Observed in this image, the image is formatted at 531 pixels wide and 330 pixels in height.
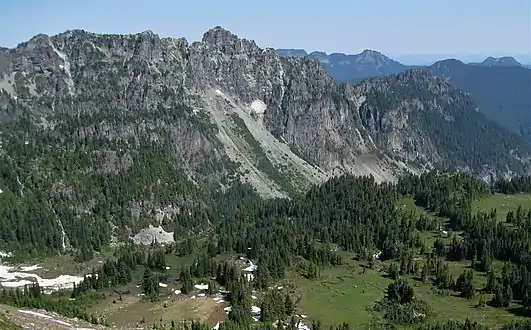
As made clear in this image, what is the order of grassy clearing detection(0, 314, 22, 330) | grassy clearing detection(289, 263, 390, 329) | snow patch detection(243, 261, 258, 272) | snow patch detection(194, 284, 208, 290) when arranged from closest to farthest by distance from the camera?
grassy clearing detection(0, 314, 22, 330), grassy clearing detection(289, 263, 390, 329), snow patch detection(194, 284, 208, 290), snow patch detection(243, 261, 258, 272)

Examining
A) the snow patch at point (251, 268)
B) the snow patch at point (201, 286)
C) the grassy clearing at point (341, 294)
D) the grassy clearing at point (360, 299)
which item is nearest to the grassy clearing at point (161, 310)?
the snow patch at point (201, 286)

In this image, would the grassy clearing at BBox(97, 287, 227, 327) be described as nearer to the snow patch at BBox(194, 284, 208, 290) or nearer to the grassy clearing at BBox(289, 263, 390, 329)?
the snow patch at BBox(194, 284, 208, 290)

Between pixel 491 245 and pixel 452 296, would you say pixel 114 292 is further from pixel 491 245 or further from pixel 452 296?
pixel 491 245

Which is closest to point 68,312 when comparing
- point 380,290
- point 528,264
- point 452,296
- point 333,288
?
point 333,288

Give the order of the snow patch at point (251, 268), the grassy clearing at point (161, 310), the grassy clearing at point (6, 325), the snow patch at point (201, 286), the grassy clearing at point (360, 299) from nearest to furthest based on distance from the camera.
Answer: the grassy clearing at point (6, 325), the grassy clearing at point (161, 310), the grassy clearing at point (360, 299), the snow patch at point (201, 286), the snow patch at point (251, 268)

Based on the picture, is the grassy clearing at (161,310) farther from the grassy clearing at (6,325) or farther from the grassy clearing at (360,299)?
the grassy clearing at (6,325)

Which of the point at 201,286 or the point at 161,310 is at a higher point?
the point at 201,286

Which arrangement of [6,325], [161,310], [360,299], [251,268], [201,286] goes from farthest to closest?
1. [251,268]
2. [360,299]
3. [201,286]
4. [161,310]
5. [6,325]

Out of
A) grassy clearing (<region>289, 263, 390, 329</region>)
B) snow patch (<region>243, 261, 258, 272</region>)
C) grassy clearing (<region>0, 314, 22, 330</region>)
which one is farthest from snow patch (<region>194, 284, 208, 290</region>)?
grassy clearing (<region>0, 314, 22, 330</region>)

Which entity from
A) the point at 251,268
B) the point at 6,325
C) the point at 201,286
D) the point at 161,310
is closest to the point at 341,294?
the point at 251,268

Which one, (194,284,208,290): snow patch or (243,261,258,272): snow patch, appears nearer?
(194,284,208,290): snow patch

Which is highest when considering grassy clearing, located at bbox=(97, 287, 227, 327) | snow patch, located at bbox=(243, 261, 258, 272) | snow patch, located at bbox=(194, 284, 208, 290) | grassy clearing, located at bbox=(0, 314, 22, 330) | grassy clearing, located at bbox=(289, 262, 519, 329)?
grassy clearing, located at bbox=(0, 314, 22, 330)

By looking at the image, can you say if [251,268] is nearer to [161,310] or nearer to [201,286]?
[201,286]
